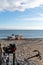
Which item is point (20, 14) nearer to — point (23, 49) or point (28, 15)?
point (28, 15)

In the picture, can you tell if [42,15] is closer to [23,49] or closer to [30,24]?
[30,24]

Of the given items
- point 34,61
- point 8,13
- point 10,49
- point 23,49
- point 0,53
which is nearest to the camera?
point 10,49

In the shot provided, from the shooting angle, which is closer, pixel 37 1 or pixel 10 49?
pixel 10 49

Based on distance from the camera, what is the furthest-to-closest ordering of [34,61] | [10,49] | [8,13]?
[8,13] < [34,61] < [10,49]

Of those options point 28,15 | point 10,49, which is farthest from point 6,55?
point 28,15

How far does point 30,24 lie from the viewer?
24.6ft

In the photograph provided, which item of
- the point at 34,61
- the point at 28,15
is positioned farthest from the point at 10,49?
the point at 28,15

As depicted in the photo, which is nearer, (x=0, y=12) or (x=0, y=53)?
(x=0, y=53)

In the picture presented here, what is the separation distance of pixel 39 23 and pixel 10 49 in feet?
12.9

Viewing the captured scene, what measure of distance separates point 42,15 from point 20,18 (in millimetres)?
1137

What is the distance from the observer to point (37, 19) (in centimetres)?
721

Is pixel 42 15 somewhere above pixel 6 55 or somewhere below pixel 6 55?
above

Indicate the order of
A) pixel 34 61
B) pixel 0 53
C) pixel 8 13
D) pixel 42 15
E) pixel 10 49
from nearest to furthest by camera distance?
pixel 10 49 → pixel 0 53 → pixel 34 61 → pixel 42 15 → pixel 8 13

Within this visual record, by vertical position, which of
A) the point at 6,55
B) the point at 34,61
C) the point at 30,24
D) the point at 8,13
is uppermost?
the point at 8,13
